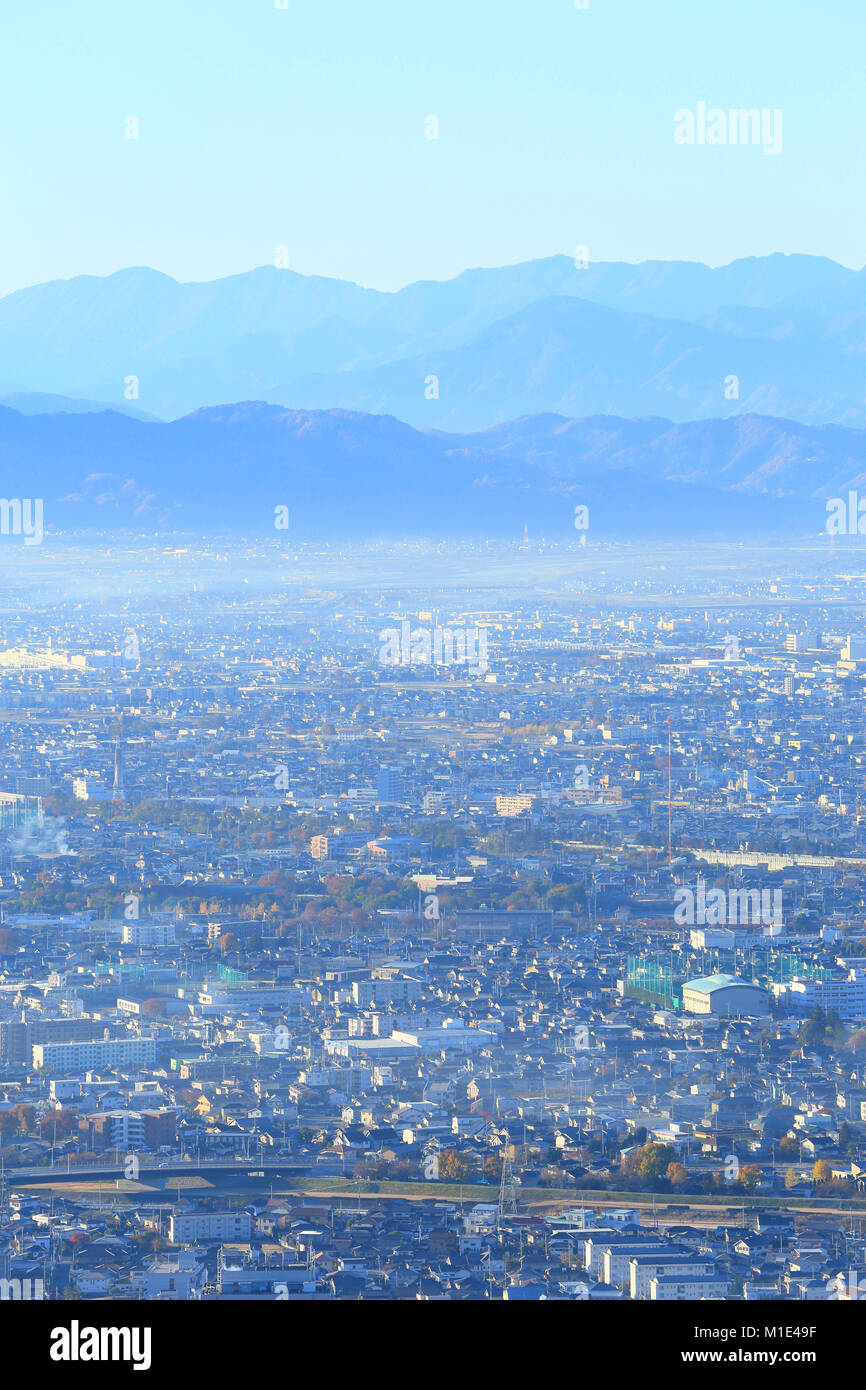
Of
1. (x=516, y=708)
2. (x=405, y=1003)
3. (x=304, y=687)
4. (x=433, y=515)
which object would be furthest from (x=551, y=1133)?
(x=433, y=515)

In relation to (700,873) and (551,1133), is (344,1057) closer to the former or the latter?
(551,1133)

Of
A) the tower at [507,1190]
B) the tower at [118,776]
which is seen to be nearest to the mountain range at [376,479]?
the tower at [118,776]
